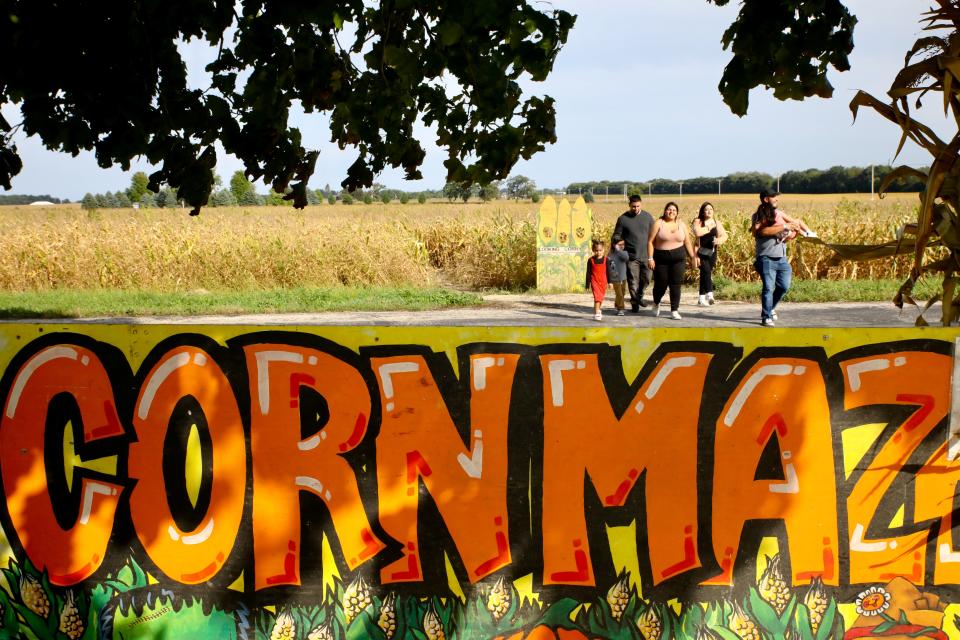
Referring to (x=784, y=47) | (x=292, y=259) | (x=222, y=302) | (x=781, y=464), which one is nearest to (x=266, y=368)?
(x=781, y=464)

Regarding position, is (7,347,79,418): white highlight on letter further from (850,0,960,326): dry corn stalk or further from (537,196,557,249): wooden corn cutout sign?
(537,196,557,249): wooden corn cutout sign

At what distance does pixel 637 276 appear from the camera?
549 inches

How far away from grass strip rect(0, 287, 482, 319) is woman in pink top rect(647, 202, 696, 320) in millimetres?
4011

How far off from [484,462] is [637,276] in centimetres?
1046

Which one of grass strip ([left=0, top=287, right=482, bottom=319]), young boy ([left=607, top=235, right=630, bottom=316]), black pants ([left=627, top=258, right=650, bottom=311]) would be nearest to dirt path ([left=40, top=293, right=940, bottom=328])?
black pants ([left=627, top=258, right=650, bottom=311])

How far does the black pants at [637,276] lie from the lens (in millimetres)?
13891

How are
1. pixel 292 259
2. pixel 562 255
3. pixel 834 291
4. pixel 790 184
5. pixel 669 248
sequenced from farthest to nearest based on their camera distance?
pixel 790 184, pixel 292 259, pixel 562 255, pixel 834 291, pixel 669 248

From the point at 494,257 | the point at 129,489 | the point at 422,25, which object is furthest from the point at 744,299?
the point at 129,489

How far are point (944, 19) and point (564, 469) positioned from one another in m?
2.64

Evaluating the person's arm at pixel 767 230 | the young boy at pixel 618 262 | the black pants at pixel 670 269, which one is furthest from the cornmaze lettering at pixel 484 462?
the young boy at pixel 618 262

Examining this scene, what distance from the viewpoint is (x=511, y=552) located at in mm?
3816

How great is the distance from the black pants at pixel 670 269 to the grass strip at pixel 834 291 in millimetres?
3222

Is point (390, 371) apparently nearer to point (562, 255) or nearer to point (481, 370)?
point (481, 370)

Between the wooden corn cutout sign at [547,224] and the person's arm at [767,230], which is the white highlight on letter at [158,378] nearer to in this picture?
the person's arm at [767,230]
